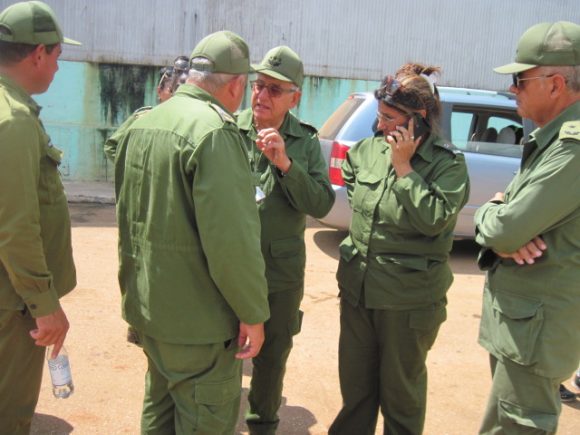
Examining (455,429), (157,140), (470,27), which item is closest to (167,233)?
(157,140)

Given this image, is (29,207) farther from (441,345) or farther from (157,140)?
(441,345)

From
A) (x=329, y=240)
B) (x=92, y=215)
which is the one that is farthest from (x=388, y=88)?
(x=92, y=215)

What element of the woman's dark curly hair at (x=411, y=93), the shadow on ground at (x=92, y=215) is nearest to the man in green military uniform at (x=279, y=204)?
the woman's dark curly hair at (x=411, y=93)

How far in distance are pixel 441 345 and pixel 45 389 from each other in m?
→ 2.82

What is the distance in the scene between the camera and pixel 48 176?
252cm

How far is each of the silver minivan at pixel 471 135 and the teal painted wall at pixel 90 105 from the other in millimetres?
3560

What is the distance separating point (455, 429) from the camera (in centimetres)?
360

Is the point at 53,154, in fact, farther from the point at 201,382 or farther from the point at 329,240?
the point at 329,240

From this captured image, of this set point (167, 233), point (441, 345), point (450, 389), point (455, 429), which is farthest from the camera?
point (441, 345)

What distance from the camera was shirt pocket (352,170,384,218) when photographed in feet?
9.64

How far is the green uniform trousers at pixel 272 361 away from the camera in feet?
10.4

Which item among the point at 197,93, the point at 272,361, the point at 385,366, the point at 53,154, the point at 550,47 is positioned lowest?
the point at 272,361

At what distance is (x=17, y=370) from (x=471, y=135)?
19.1 ft

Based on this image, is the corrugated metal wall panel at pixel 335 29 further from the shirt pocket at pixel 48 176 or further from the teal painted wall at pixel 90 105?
the shirt pocket at pixel 48 176
